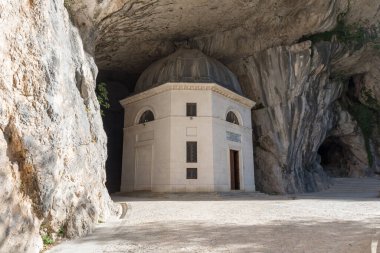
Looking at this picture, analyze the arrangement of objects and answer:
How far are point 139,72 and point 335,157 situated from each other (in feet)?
78.7

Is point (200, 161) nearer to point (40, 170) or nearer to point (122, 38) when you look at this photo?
point (122, 38)

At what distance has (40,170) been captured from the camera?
6.27 m

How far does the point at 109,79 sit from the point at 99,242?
21.0m

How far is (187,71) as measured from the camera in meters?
20.9

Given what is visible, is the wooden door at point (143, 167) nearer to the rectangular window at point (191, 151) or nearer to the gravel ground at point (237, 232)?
the rectangular window at point (191, 151)

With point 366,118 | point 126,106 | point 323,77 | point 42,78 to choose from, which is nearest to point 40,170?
point 42,78

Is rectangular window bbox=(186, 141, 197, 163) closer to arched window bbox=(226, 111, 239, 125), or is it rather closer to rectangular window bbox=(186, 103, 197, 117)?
rectangular window bbox=(186, 103, 197, 117)

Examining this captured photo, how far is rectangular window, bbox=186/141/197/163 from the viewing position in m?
18.8

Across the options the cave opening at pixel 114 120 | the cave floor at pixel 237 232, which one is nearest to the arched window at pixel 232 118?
the cave opening at pixel 114 120

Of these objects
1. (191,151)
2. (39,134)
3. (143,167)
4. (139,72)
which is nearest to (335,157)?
(191,151)

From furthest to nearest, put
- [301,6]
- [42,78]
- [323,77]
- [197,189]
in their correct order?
[323,77], [301,6], [197,189], [42,78]

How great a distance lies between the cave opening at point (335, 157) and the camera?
33.5 m

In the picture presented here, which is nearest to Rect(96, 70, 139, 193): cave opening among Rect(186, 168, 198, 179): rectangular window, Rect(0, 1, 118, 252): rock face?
Rect(186, 168, 198, 179): rectangular window

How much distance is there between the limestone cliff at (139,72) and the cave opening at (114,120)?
2.05 feet
